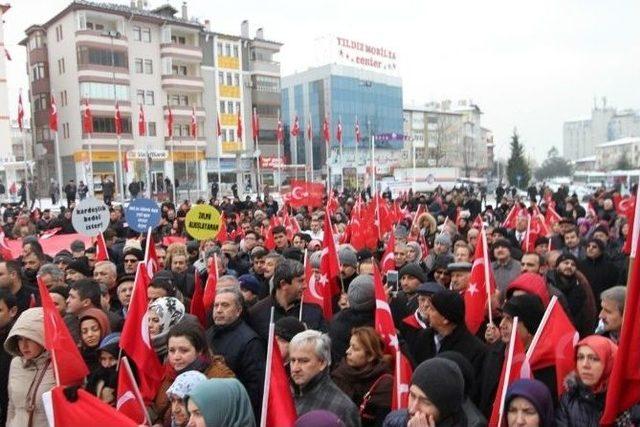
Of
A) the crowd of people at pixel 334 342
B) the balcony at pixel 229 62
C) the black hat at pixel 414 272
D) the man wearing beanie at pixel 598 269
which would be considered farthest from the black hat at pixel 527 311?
the balcony at pixel 229 62

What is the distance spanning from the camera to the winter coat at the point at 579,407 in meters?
3.23

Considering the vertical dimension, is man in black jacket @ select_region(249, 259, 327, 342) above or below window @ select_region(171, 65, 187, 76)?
below

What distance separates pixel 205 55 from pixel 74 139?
14.3 meters

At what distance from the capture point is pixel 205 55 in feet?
182

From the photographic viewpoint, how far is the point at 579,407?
3289 millimetres

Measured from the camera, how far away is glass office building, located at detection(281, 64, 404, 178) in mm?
76188

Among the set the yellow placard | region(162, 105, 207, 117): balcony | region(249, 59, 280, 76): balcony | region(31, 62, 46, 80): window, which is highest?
region(249, 59, 280, 76): balcony

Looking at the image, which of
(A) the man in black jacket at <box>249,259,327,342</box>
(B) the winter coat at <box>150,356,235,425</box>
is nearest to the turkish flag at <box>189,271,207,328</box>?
(A) the man in black jacket at <box>249,259,327,342</box>

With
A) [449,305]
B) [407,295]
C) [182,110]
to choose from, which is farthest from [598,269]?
[182,110]

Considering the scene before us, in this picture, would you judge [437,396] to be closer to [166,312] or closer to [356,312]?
[356,312]

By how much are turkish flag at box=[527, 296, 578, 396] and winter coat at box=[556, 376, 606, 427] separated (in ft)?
1.36

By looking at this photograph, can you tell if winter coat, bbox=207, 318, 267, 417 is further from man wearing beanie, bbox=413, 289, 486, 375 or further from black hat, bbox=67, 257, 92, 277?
black hat, bbox=67, 257, 92, 277

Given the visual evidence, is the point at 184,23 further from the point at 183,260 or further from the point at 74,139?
the point at 183,260

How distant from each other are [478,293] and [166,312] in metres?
2.66
